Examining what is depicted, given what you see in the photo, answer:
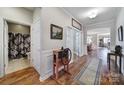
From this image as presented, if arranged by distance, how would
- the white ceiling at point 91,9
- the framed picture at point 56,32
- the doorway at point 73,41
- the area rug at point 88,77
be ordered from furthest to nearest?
the doorway at point 73,41
the white ceiling at point 91,9
the framed picture at point 56,32
the area rug at point 88,77

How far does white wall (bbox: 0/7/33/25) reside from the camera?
263 cm

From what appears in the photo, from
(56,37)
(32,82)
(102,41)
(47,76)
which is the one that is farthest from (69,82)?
(102,41)

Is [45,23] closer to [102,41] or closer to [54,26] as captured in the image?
[54,26]

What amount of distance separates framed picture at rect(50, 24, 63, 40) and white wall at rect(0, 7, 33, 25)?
4.24 ft

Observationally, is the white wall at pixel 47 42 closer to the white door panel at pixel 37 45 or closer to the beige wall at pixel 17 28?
the white door panel at pixel 37 45

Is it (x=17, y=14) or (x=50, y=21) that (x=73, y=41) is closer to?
(x=50, y=21)

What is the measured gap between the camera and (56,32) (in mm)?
2941

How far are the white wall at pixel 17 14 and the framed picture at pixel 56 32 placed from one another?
4.24ft

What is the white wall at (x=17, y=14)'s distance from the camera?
263 centimetres

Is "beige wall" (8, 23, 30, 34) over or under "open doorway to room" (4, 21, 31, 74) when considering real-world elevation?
over

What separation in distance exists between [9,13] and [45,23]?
1302 mm

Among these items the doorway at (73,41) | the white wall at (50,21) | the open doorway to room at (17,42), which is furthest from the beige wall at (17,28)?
the white wall at (50,21)

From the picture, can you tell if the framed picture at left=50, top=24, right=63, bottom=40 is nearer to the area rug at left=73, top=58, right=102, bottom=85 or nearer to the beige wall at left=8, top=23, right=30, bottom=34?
the area rug at left=73, top=58, right=102, bottom=85

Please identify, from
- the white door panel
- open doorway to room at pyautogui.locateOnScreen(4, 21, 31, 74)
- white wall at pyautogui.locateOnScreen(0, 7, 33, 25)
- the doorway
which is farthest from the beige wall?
the doorway
